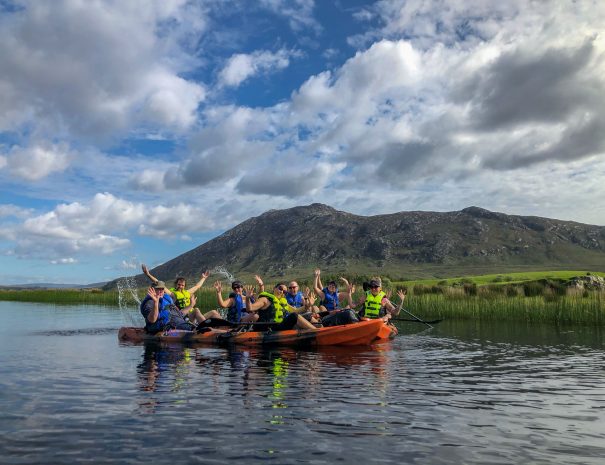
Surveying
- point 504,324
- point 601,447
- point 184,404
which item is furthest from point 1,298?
point 601,447

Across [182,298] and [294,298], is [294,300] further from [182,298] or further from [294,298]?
[182,298]

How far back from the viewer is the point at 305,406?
354 inches

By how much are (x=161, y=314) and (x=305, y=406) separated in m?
11.9

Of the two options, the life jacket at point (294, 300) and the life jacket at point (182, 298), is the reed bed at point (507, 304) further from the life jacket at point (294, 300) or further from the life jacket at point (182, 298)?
the life jacket at point (182, 298)

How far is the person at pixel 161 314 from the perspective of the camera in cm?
1898

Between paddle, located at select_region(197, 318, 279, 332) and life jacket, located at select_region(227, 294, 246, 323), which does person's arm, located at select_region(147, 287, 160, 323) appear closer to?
paddle, located at select_region(197, 318, 279, 332)

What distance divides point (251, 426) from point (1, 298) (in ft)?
208

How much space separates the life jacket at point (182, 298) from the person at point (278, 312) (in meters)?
3.57

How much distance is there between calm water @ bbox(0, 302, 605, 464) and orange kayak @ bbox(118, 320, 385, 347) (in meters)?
0.84

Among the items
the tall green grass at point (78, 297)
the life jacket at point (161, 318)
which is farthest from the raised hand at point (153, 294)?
the tall green grass at point (78, 297)

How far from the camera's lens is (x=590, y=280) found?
4109 centimetres

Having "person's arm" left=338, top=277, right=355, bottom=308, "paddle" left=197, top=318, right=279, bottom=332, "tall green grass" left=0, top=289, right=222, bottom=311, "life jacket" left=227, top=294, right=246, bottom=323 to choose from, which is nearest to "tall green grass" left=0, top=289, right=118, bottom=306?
"tall green grass" left=0, top=289, right=222, bottom=311

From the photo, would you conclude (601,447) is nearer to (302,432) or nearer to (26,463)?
(302,432)

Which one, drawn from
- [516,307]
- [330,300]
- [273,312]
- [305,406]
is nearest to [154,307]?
[273,312]
